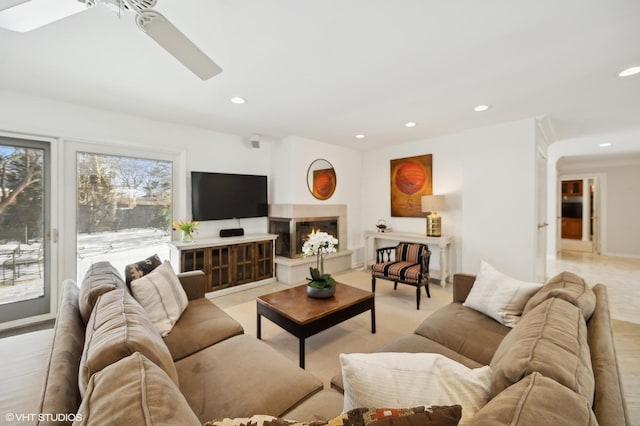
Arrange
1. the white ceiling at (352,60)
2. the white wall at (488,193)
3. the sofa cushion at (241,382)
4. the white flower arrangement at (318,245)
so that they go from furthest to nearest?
the white wall at (488,193) → the white flower arrangement at (318,245) → the white ceiling at (352,60) → the sofa cushion at (241,382)

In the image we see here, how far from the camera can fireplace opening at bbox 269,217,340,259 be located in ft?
14.4

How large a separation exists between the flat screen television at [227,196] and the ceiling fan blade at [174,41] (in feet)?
8.08

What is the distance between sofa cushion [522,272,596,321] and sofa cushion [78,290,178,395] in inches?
74.0

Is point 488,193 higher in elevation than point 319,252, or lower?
higher

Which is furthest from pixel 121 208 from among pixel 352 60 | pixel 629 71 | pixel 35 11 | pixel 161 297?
pixel 629 71

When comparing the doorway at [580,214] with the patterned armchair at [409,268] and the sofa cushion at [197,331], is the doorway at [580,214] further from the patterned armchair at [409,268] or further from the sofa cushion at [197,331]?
the sofa cushion at [197,331]

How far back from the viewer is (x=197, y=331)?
70.4 inches

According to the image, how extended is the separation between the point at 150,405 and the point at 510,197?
425 centimetres

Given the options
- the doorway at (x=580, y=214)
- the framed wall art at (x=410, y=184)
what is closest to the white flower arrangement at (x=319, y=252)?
the framed wall art at (x=410, y=184)

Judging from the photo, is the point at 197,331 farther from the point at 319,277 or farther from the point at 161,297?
the point at 319,277

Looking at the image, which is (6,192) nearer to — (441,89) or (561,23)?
(441,89)

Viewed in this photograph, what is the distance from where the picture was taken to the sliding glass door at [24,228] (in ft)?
8.89

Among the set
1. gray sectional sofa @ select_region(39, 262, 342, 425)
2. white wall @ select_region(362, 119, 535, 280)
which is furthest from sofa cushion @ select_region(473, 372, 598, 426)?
white wall @ select_region(362, 119, 535, 280)

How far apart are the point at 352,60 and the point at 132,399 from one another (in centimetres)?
227
